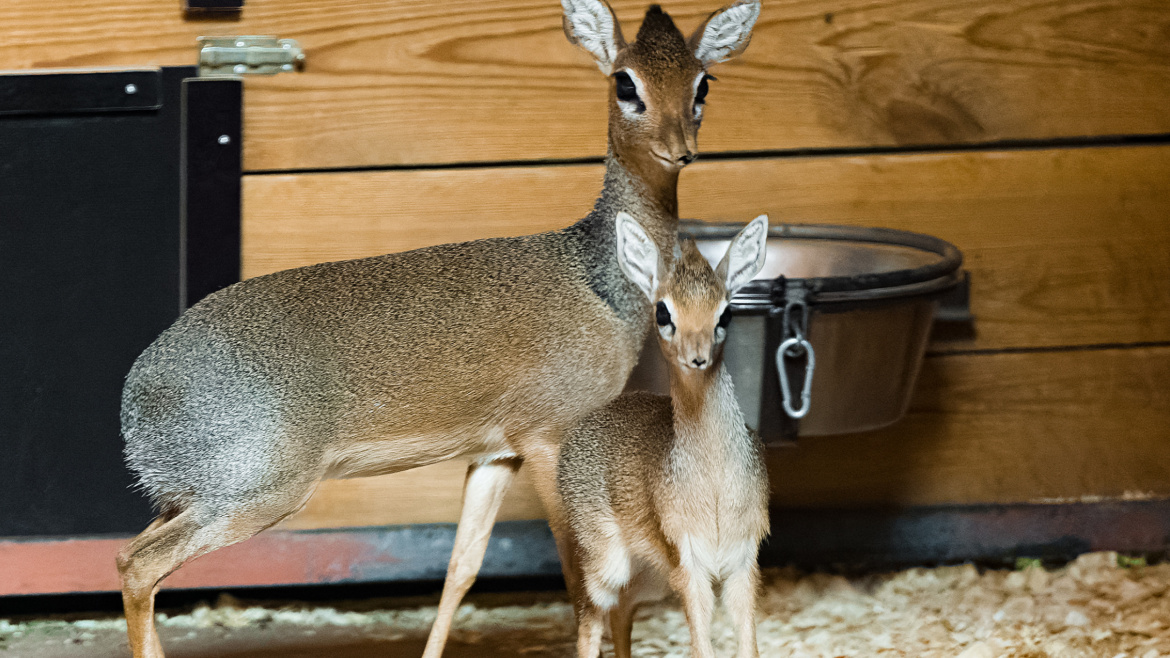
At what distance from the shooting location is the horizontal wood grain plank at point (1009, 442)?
267 centimetres

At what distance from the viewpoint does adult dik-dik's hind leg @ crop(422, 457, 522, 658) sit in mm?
1781

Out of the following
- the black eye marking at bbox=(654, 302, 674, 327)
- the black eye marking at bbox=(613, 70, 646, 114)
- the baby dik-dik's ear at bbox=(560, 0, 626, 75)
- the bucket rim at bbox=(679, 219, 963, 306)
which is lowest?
the bucket rim at bbox=(679, 219, 963, 306)

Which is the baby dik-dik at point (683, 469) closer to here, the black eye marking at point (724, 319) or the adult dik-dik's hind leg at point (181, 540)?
the black eye marking at point (724, 319)

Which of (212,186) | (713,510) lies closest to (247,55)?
(212,186)

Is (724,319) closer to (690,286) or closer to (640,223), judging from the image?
(690,286)

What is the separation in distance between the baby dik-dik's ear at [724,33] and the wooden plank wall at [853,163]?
0.82m

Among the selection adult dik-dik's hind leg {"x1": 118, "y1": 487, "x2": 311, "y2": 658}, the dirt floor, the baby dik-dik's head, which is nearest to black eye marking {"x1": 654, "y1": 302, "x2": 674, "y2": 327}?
the baby dik-dik's head

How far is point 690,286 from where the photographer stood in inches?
53.1

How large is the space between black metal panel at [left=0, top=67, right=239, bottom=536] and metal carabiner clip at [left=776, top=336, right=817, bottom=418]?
4.17 feet

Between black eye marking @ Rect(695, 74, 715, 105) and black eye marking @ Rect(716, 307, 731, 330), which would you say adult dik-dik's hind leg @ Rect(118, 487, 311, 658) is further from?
black eye marking @ Rect(695, 74, 715, 105)

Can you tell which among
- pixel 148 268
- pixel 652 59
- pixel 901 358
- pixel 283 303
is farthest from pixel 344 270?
pixel 901 358

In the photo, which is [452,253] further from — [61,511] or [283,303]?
[61,511]

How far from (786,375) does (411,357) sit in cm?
65

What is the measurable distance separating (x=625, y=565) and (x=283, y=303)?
0.63m
